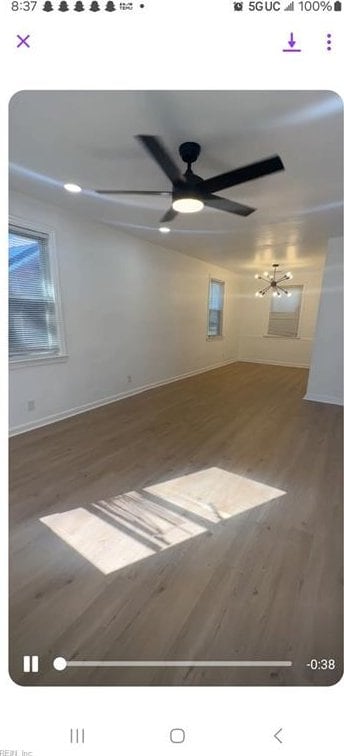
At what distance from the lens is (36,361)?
286 centimetres

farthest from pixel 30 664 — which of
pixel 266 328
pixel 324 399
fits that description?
pixel 266 328

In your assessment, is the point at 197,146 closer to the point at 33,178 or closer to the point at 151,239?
the point at 33,178

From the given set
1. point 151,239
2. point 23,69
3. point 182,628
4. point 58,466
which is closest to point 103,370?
point 58,466

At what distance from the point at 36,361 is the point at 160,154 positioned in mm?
2087

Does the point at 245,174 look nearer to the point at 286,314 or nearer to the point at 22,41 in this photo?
the point at 22,41

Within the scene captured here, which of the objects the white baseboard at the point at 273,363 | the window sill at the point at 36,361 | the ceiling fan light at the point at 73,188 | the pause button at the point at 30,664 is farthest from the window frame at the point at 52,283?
the white baseboard at the point at 273,363

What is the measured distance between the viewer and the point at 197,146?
1716 millimetres

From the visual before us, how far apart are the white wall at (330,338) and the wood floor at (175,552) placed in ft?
A: 4.03

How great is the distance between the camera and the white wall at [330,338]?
3.81 meters

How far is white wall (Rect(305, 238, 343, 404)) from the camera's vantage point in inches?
150

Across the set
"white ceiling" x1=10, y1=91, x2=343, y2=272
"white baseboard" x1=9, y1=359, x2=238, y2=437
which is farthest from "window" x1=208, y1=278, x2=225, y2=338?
"white ceiling" x1=10, y1=91, x2=343, y2=272

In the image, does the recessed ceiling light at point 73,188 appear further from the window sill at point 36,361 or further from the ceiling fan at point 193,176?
the window sill at point 36,361

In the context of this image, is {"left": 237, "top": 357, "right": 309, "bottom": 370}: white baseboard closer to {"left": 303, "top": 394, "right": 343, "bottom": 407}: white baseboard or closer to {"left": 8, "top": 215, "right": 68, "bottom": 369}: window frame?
{"left": 303, "top": 394, "right": 343, "bottom": 407}: white baseboard
